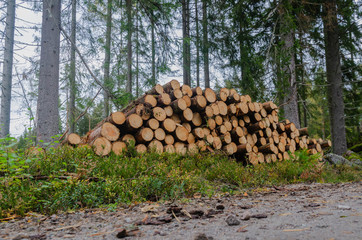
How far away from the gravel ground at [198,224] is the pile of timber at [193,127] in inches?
101

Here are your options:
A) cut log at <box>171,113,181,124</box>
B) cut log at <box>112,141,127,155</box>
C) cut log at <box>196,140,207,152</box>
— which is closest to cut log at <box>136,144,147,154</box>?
cut log at <box>112,141,127,155</box>

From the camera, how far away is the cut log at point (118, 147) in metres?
4.97

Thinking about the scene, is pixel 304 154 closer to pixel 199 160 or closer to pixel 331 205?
pixel 199 160

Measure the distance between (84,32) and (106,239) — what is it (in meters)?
7.83

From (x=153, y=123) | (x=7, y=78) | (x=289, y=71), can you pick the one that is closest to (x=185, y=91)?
(x=153, y=123)

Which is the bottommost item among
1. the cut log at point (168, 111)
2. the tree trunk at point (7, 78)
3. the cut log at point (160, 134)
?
the cut log at point (160, 134)

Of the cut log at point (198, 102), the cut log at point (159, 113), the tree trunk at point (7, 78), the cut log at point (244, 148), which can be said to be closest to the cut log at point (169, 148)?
the cut log at point (159, 113)

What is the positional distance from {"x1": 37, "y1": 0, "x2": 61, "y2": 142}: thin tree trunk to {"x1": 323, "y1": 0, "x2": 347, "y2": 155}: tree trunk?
34.2ft

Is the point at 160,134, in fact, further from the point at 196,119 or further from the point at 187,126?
the point at 196,119

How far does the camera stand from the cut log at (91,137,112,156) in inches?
185

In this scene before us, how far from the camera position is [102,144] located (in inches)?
190

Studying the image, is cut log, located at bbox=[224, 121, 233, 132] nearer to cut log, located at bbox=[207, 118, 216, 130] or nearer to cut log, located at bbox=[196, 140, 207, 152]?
cut log, located at bbox=[207, 118, 216, 130]

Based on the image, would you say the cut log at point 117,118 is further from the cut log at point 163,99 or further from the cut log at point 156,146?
the cut log at point 163,99

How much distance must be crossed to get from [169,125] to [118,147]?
1273 mm
